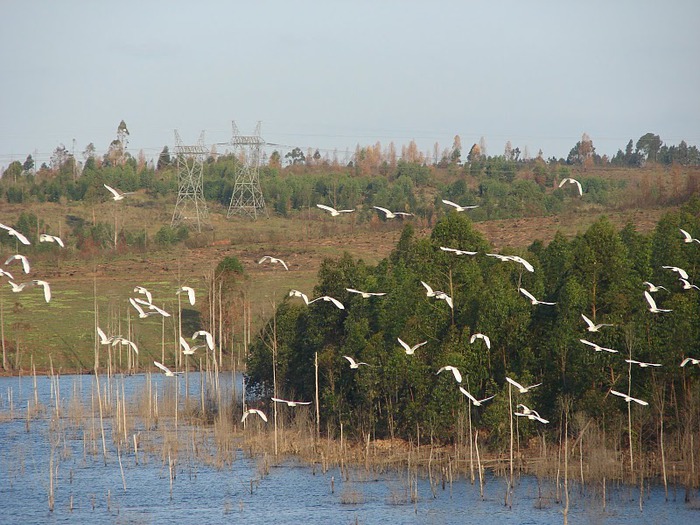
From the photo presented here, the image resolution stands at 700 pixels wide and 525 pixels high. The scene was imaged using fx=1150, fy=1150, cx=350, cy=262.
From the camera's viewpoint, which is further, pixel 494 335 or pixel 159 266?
pixel 159 266

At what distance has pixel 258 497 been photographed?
42375 millimetres

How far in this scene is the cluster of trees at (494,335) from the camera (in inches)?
1823

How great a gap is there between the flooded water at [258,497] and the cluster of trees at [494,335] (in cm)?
425

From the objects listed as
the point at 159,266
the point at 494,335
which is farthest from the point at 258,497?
the point at 159,266

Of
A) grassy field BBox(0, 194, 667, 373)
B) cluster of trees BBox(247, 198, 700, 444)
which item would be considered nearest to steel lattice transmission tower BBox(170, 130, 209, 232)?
grassy field BBox(0, 194, 667, 373)

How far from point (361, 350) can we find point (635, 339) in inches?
502

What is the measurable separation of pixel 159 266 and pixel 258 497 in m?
74.4

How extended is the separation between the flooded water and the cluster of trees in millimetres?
4254

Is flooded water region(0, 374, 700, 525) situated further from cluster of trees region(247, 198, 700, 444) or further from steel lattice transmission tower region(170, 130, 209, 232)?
steel lattice transmission tower region(170, 130, 209, 232)

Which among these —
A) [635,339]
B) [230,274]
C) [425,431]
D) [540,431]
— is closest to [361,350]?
[425,431]

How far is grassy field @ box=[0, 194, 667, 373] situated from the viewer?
8750cm

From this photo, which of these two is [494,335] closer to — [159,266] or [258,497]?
[258,497]

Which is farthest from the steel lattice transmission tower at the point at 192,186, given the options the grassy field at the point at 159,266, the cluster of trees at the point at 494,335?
the cluster of trees at the point at 494,335

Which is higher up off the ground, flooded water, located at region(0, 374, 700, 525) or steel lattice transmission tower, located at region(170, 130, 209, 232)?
steel lattice transmission tower, located at region(170, 130, 209, 232)
